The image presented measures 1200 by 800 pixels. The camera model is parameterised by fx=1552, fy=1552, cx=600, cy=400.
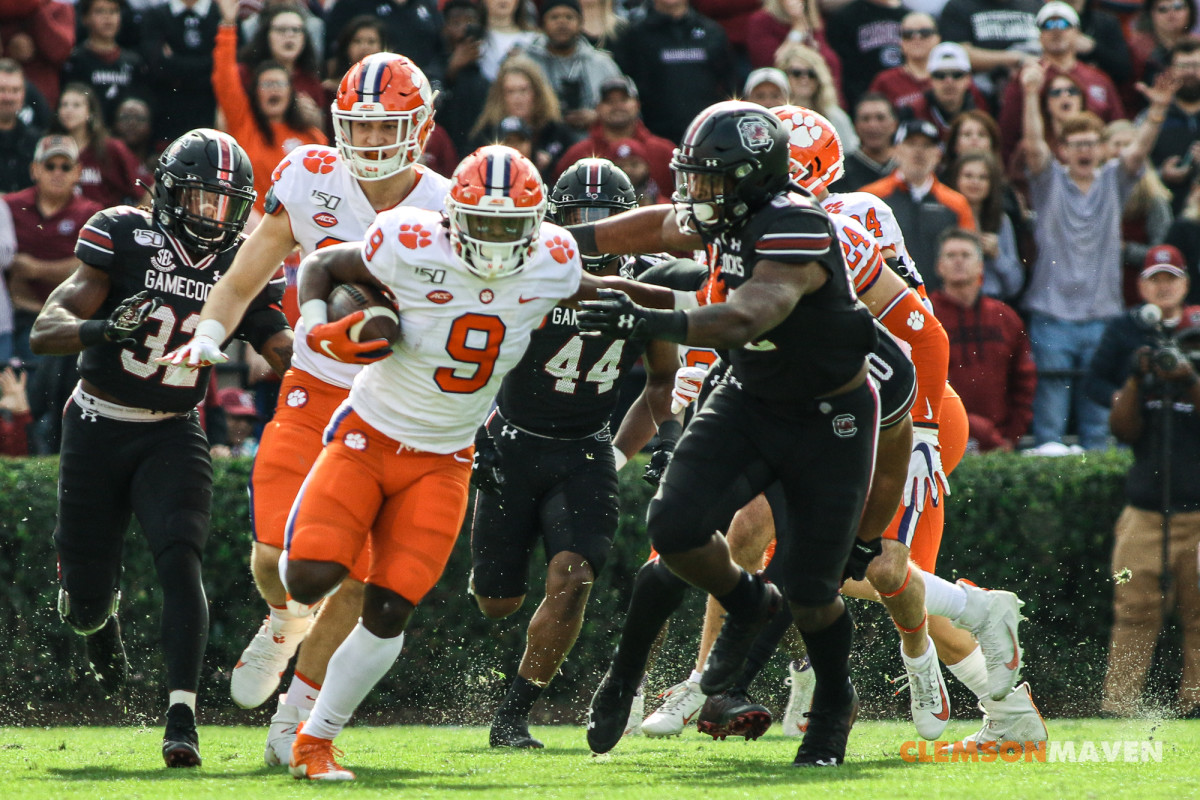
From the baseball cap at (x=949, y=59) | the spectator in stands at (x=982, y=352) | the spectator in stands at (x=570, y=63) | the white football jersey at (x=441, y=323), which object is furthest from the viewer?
the baseball cap at (x=949, y=59)

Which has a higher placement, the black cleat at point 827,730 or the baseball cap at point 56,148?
the baseball cap at point 56,148

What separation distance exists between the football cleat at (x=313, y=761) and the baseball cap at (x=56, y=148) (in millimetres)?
5349

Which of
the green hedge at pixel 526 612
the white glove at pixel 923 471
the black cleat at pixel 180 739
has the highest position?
the white glove at pixel 923 471

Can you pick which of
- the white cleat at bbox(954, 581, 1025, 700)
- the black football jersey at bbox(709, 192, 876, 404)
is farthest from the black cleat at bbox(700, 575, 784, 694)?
the white cleat at bbox(954, 581, 1025, 700)

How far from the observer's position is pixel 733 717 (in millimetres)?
6324

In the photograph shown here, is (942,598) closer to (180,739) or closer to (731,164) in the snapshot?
(731,164)

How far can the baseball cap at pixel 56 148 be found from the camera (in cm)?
925

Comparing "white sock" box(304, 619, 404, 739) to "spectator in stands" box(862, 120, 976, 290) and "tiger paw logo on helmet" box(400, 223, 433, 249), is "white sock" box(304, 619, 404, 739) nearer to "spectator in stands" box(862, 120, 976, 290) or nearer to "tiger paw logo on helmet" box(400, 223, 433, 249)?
"tiger paw logo on helmet" box(400, 223, 433, 249)

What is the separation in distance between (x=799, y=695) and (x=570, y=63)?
513 cm

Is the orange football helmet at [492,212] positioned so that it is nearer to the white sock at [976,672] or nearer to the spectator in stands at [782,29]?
the white sock at [976,672]

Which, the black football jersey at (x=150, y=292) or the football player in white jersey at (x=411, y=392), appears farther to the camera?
the black football jersey at (x=150, y=292)

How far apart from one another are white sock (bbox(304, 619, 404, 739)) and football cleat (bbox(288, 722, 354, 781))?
0.09ft

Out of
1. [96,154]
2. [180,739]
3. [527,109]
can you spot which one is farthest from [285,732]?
[527,109]

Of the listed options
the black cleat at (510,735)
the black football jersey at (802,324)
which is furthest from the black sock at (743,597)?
the black cleat at (510,735)
